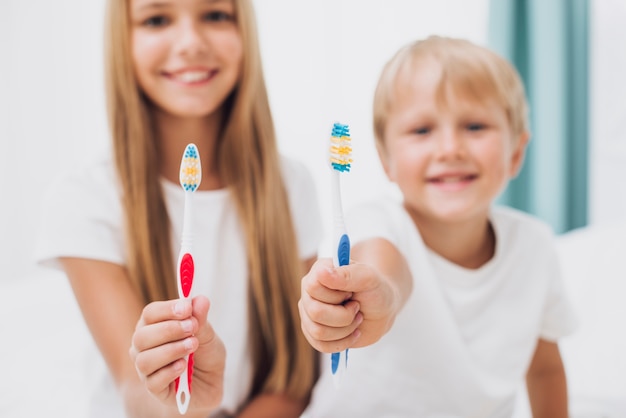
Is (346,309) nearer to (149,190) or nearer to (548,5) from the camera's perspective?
(149,190)

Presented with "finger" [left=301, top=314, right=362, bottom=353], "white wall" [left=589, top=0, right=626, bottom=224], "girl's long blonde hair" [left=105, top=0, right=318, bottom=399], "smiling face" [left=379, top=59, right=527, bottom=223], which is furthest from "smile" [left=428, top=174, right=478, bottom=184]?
"white wall" [left=589, top=0, right=626, bottom=224]

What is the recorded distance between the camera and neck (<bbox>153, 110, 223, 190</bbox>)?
90 cm

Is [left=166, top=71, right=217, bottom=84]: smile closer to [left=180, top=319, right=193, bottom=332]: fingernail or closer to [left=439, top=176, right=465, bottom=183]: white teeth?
[left=439, top=176, right=465, bottom=183]: white teeth

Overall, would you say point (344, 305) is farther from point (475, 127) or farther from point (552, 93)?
point (552, 93)

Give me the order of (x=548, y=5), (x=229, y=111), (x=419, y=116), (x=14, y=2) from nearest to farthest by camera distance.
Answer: (x=419, y=116), (x=229, y=111), (x=548, y=5), (x=14, y=2)

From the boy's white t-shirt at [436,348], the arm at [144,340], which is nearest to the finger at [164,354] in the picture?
the arm at [144,340]

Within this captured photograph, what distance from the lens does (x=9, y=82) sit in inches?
85.5

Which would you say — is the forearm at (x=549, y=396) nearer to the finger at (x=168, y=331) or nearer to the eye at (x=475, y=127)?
the eye at (x=475, y=127)

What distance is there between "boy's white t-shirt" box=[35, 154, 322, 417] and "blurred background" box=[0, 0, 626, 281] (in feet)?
3.79

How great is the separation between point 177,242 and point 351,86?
1.31 meters

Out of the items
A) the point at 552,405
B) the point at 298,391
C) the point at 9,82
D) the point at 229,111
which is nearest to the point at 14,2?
the point at 9,82

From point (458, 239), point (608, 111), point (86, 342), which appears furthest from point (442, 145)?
point (608, 111)

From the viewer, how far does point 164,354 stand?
1.62 feet

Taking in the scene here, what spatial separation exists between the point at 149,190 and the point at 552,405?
546 mm
